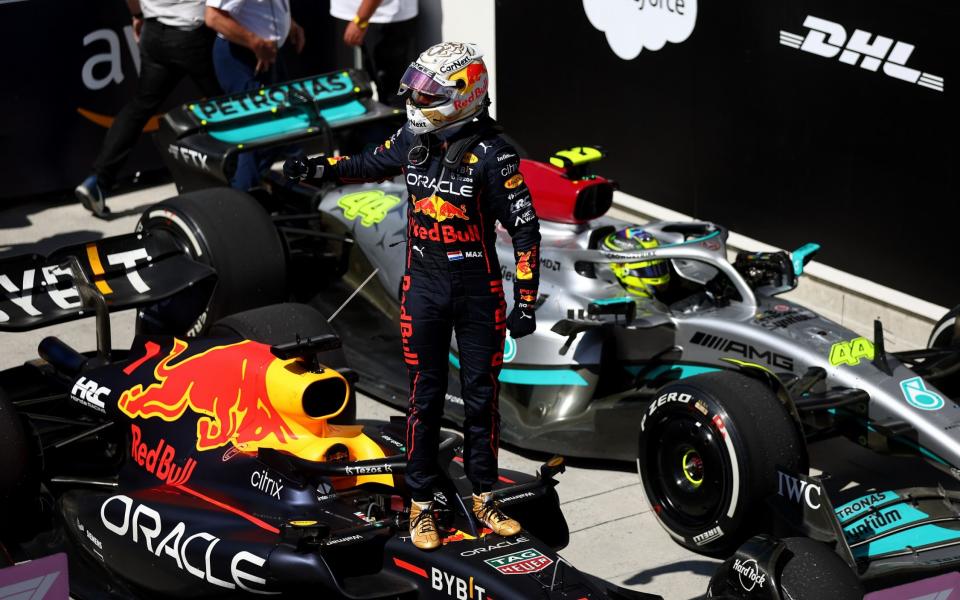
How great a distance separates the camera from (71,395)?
592 centimetres

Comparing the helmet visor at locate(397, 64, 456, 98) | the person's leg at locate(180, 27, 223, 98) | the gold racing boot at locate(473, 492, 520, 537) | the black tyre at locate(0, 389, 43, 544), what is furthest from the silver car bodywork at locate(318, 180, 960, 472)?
the person's leg at locate(180, 27, 223, 98)

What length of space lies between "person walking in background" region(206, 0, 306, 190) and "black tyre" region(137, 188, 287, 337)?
1877 millimetres

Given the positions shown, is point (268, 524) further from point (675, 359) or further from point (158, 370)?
point (675, 359)

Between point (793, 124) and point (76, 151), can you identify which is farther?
point (76, 151)

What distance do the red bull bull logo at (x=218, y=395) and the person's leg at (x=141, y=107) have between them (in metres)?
4.34

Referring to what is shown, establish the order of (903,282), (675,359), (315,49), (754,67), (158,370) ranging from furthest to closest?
(315,49) → (754,67) → (903,282) → (675,359) → (158,370)

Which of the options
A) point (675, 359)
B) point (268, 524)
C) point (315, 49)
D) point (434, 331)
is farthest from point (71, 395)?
point (315, 49)

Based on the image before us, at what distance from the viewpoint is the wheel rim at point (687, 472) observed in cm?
578

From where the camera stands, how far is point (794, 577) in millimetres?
4688

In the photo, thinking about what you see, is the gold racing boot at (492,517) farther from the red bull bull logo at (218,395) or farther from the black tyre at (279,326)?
the black tyre at (279,326)

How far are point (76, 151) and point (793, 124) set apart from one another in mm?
5190

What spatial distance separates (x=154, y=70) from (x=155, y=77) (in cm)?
5

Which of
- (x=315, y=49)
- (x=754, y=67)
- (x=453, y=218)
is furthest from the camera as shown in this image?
(x=315, y=49)

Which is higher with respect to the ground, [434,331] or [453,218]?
[453,218]
